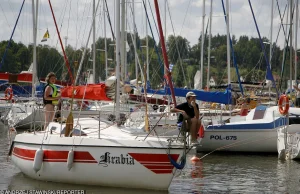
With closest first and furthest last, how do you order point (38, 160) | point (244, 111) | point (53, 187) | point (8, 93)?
1. point (53, 187)
2. point (38, 160)
3. point (244, 111)
4. point (8, 93)

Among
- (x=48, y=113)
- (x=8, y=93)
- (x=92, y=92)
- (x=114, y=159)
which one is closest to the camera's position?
(x=114, y=159)

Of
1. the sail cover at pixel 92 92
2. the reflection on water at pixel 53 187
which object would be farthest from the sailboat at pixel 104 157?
the sail cover at pixel 92 92

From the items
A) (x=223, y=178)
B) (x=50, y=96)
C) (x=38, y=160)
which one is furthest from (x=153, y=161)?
(x=50, y=96)

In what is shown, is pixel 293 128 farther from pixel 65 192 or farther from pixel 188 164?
pixel 65 192

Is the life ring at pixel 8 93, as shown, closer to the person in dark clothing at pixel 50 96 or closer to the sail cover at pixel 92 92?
the sail cover at pixel 92 92

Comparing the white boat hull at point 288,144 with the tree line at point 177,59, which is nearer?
the white boat hull at point 288,144

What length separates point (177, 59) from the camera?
300ft

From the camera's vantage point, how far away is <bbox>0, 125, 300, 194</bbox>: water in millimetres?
18203

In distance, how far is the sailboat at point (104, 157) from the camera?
16922mm

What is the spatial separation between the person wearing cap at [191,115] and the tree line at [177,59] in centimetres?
2843

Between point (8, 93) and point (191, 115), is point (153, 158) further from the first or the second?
point (8, 93)

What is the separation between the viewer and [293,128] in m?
25.2

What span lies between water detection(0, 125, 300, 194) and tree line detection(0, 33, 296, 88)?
22.4 metres

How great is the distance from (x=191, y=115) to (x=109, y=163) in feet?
7.57
